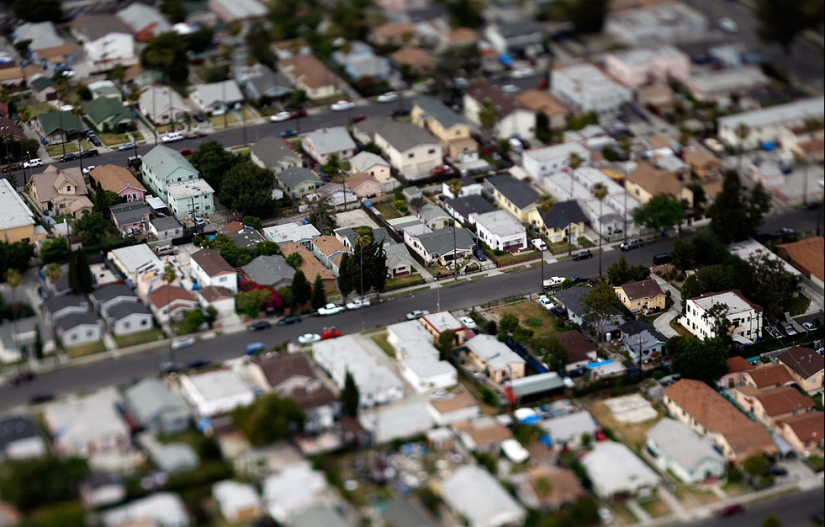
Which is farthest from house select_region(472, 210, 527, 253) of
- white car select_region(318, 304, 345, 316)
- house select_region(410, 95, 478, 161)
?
white car select_region(318, 304, 345, 316)

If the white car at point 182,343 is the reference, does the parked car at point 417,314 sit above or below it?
below

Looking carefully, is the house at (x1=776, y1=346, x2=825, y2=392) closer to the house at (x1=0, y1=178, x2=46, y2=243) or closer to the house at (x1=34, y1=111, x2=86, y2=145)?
the house at (x1=0, y1=178, x2=46, y2=243)

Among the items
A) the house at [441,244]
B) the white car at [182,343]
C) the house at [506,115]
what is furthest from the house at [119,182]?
the house at [506,115]

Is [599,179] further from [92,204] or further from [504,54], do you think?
[92,204]

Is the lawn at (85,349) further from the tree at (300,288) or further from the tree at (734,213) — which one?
the tree at (734,213)

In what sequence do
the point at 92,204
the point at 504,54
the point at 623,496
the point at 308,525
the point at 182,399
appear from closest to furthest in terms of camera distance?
the point at 308,525
the point at 623,496
the point at 182,399
the point at 92,204
the point at 504,54

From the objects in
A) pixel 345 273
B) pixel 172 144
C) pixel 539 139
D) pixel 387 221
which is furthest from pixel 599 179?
pixel 172 144

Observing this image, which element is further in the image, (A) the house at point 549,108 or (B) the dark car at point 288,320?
(A) the house at point 549,108

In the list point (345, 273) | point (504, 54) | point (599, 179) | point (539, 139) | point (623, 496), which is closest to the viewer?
point (623, 496)
